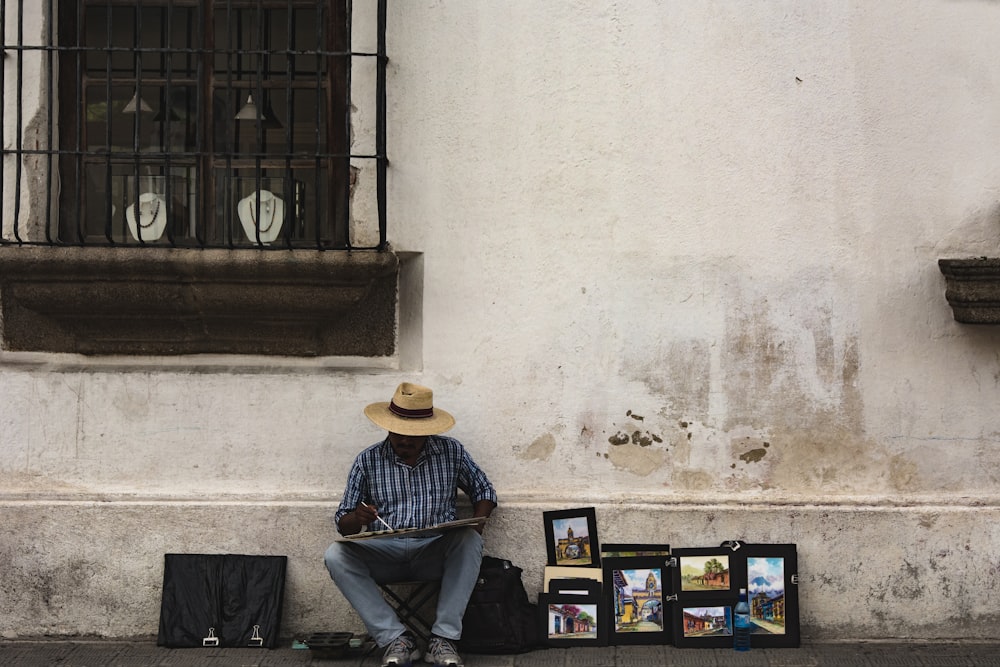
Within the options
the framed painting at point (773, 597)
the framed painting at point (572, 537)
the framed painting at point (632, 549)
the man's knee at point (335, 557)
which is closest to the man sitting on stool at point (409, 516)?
the man's knee at point (335, 557)

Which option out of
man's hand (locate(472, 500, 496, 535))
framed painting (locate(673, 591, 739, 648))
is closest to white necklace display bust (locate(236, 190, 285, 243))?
man's hand (locate(472, 500, 496, 535))

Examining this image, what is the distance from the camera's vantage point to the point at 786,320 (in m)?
5.99

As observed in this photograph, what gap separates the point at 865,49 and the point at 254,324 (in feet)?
11.2

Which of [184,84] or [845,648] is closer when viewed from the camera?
[845,648]

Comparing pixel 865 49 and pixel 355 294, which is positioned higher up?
pixel 865 49

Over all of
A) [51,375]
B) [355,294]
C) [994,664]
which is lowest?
[994,664]

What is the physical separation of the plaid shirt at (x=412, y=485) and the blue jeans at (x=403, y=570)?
Result: 4.2 inches

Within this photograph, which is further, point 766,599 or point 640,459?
point 640,459

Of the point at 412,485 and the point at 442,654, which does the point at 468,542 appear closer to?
the point at 412,485

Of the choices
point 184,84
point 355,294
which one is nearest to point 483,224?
point 355,294

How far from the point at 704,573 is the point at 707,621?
24 centimetres

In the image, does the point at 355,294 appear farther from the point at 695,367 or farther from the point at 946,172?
the point at 946,172

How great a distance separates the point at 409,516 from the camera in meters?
5.69

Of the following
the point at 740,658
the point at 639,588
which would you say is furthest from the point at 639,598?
the point at 740,658
